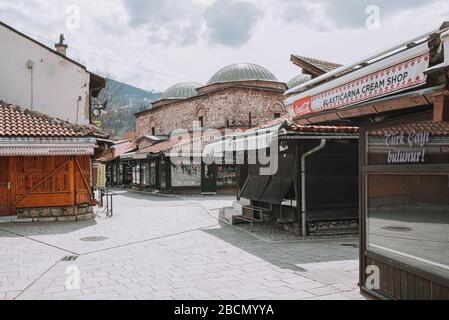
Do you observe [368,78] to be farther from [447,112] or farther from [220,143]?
[220,143]

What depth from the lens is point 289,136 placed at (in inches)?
401

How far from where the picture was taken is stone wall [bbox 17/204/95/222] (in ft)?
45.5

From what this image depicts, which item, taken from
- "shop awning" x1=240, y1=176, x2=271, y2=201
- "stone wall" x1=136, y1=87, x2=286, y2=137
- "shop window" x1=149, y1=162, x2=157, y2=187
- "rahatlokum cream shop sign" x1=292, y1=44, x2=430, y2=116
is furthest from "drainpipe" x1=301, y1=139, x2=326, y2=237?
"stone wall" x1=136, y1=87, x2=286, y2=137

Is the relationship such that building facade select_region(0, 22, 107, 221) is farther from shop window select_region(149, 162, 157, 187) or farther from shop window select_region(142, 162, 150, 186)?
shop window select_region(142, 162, 150, 186)

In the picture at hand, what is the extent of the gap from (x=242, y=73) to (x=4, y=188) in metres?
25.0

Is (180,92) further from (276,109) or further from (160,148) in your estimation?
(160,148)

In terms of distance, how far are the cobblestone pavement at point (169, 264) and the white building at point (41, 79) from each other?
633cm

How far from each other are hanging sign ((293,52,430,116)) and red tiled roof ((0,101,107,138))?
404 inches

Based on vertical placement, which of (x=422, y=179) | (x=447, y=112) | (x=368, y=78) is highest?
(x=368, y=78)

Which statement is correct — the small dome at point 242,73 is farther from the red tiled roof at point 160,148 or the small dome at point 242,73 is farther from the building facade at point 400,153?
the building facade at point 400,153
